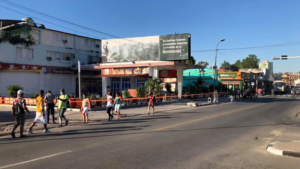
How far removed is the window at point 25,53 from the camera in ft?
96.2

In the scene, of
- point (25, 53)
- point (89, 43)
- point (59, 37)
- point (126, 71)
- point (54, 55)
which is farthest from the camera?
point (89, 43)

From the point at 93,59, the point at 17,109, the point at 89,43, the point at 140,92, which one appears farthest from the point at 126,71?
the point at 17,109

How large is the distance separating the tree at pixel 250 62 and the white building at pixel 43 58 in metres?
83.0

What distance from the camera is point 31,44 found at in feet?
98.3

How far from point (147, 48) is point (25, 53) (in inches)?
596

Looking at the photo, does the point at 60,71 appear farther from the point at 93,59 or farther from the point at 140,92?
the point at 140,92

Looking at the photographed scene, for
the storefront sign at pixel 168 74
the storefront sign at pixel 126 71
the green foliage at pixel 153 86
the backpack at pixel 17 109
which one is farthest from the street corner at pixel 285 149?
the storefront sign at pixel 168 74

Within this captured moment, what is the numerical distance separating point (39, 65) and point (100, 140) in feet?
85.8

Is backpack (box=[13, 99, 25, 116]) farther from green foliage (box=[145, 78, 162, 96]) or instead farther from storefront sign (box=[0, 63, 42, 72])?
storefront sign (box=[0, 63, 42, 72])

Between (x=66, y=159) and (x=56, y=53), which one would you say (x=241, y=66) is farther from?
(x=66, y=159)

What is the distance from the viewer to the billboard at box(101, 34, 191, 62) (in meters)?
29.0

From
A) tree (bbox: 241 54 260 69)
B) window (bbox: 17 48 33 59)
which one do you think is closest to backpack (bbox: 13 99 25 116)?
window (bbox: 17 48 33 59)

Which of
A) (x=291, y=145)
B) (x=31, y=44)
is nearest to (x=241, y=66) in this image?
(x=31, y=44)

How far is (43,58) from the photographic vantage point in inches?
1246
